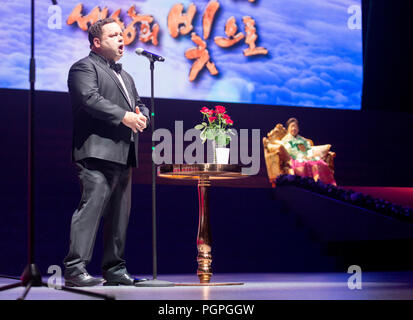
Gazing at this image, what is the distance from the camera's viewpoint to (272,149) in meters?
7.19

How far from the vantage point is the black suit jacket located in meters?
3.25

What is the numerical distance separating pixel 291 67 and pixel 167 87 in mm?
1779

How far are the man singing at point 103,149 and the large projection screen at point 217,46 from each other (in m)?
3.93

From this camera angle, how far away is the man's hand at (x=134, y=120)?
3258 millimetres

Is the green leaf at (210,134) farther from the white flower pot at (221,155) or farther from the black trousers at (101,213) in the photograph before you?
the black trousers at (101,213)

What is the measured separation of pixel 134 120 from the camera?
3.26m

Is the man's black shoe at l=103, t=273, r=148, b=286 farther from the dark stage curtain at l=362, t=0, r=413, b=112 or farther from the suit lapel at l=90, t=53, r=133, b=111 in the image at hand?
the dark stage curtain at l=362, t=0, r=413, b=112

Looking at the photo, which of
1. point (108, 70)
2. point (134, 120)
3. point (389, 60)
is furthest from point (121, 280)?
point (389, 60)

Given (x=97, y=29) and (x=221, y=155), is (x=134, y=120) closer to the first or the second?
(x=97, y=29)

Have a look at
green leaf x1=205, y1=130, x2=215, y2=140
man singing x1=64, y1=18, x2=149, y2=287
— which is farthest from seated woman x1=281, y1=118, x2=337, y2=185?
man singing x1=64, y1=18, x2=149, y2=287

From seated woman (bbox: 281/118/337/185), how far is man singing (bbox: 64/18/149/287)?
Answer: 3913 mm

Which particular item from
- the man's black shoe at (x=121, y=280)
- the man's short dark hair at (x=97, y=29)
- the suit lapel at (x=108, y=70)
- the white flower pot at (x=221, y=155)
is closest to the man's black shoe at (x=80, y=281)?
the man's black shoe at (x=121, y=280)
